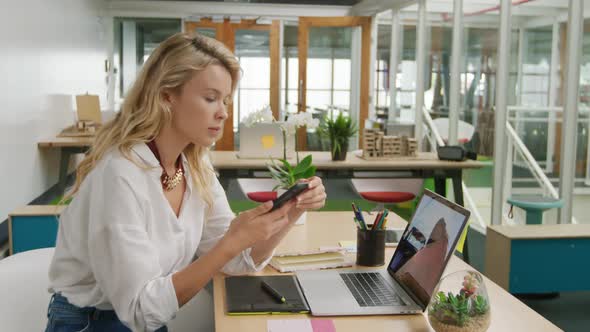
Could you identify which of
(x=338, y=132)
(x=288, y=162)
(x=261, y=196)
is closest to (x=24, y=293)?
(x=288, y=162)

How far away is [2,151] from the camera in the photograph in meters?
4.44

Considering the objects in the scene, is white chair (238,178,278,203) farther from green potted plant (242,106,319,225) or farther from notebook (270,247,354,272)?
notebook (270,247,354,272)

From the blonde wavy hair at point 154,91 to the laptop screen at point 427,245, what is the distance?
0.69 m

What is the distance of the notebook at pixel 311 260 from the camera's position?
1.96 metres

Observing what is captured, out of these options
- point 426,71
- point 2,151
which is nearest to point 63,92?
point 2,151

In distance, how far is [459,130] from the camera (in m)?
6.69

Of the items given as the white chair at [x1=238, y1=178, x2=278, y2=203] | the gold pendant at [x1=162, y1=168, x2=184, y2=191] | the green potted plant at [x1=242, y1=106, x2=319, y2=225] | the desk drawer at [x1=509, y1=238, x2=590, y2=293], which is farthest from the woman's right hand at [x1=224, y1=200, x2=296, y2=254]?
the white chair at [x1=238, y1=178, x2=278, y2=203]

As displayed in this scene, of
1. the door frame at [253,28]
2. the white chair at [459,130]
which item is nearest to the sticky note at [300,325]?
the white chair at [459,130]

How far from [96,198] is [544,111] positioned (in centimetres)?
450

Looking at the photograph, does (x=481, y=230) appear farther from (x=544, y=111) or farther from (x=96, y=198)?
(x=96, y=198)

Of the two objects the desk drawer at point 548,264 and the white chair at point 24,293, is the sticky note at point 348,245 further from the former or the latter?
the desk drawer at point 548,264

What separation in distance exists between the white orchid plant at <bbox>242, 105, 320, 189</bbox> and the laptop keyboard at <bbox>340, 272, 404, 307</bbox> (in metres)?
0.79

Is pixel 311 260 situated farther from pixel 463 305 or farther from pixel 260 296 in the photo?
pixel 463 305

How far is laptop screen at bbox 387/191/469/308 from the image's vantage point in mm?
1516
